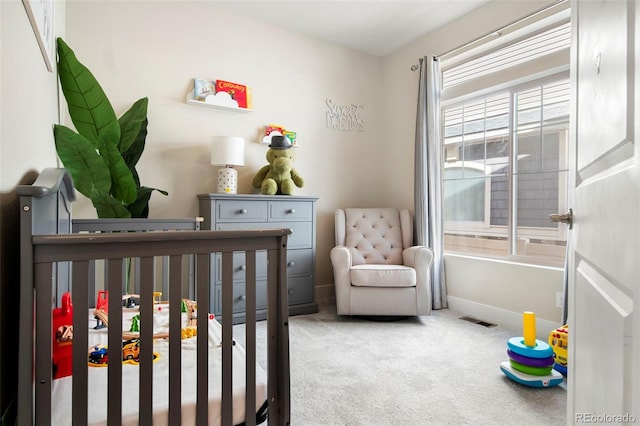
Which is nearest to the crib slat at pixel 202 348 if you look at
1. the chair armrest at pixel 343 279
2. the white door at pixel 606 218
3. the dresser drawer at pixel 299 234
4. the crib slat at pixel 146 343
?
the crib slat at pixel 146 343

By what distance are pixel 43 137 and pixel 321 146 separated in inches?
99.2

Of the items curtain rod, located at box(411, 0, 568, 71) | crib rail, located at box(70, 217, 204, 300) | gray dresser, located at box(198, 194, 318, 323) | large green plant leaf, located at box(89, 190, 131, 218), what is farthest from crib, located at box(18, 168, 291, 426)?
curtain rod, located at box(411, 0, 568, 71)

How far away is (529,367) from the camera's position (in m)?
1.87

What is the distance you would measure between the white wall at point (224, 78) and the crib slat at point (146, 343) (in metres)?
2.17

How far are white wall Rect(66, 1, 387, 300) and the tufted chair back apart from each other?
388 mm

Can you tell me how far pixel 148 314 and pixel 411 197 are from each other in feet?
10.2

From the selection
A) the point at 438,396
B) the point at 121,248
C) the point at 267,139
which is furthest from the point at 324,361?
the point at 267,139

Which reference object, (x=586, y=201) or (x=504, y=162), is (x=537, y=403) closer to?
(x=586, y=201)

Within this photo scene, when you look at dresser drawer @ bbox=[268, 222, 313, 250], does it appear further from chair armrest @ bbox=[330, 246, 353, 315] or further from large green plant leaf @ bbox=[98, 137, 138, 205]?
large green plant leaf @ bbox=[98, 137, 138, 205]

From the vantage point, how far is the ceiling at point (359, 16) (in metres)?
3.04


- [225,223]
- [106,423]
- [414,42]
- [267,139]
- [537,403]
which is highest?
[414,42]

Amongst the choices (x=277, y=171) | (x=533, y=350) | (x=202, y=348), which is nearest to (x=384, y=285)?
(x=533, y=350)

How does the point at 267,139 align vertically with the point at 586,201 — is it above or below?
above

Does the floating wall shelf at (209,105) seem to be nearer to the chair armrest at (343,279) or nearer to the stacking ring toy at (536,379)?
the chair armrest at (343,279)
